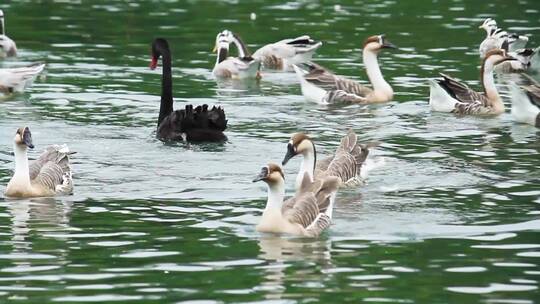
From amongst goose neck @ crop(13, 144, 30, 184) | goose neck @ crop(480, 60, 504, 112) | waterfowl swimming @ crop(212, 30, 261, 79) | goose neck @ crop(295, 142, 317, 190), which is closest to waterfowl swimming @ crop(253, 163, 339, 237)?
goose neck @ crop(295, 142, 317, 190)

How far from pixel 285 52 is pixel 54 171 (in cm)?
1350

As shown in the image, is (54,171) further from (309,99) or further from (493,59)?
(493,59)

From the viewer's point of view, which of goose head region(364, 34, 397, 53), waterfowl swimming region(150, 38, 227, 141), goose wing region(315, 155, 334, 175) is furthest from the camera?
goose head region(364, 34, 397, 53)

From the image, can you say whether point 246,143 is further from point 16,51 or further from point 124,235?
point 16,51

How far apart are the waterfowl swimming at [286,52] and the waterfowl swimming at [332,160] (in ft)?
36.9

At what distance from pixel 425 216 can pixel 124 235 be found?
3.20 meters

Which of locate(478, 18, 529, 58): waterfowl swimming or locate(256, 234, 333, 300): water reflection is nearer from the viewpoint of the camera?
locate(256, 234, 333, 300): water reflection

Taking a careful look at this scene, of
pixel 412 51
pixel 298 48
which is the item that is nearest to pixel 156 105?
pixel 298 48

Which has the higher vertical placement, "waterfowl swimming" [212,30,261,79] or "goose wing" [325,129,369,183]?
"waterfowl swimming" [212,30,261,79]

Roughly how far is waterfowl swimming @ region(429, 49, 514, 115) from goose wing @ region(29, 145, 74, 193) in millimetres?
8137

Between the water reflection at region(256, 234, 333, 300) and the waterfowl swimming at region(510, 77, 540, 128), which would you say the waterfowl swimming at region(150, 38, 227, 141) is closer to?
the waterfowl swimming at region(510, 77, 540, 128)

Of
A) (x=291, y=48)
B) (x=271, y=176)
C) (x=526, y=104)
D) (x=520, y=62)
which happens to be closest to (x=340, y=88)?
(x=526, y=104)

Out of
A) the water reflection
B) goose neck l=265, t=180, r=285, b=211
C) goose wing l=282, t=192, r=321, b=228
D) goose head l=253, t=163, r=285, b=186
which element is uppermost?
goose head l=253, t=163, r=285, b=186

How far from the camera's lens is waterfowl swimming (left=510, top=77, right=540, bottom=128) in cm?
2383
